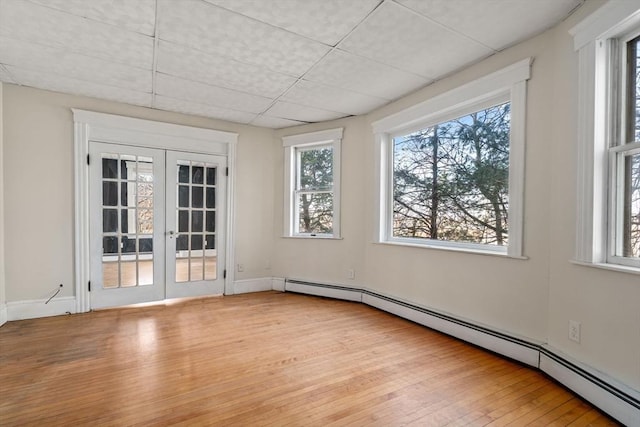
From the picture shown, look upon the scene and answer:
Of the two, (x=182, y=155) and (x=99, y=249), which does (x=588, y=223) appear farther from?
(x=99, y=249)

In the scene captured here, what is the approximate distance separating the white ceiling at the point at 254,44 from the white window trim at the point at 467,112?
0.22 metres

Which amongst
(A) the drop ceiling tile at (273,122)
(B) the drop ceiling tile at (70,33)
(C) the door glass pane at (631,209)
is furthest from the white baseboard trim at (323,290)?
(B) the drop ceiling tile at (70,33)

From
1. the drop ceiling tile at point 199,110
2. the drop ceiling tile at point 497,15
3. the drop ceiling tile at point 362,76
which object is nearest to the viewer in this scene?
the drop ceiling tile at point 497,15

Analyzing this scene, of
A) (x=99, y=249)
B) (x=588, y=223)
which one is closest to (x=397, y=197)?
(x=588, y=223)

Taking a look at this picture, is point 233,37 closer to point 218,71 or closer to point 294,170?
point 218,71

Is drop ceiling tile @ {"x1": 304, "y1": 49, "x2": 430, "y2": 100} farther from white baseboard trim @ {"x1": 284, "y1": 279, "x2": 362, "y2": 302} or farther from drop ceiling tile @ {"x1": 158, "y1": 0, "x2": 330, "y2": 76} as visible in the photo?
white baseboard trim @ {"x1": 284, "y1": 279, "x2": 362, "y2": 302}

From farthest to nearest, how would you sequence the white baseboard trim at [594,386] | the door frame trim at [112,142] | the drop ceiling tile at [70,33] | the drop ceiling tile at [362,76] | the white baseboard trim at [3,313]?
1. the door frame trim at [112,142]
2. the white baseboard trim at [3,313]
3. the drop ceiling tile at [362,76]
4. the drop ceiling tile at [70,33]
5. the white baseboard trim at [594,386]

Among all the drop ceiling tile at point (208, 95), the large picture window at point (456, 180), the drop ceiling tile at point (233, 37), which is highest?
the drop ceiling tile at point (233, 37)

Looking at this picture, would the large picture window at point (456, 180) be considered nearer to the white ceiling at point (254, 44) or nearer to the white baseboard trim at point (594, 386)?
the white ceiling at point (254, 44)

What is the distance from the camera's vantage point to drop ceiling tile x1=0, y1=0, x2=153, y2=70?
6.54 ft

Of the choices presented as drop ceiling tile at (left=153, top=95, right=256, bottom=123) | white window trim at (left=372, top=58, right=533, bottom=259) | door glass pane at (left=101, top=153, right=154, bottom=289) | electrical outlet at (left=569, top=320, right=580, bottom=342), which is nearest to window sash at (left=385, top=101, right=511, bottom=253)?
white window trim at (left=372, top=58, right=533, bottom=259)

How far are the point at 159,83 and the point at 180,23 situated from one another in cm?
116

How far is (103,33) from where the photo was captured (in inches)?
86.4

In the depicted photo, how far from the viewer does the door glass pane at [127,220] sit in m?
3.63
